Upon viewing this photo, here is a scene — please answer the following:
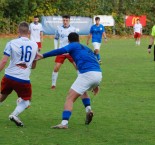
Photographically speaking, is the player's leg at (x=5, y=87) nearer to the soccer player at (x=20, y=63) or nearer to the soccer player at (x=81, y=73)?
the soccer player at (x=20, y=63)

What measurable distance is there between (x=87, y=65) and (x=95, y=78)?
270 mm

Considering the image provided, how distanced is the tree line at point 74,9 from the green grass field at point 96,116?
35.3 meters

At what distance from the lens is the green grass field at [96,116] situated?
9.86 metres

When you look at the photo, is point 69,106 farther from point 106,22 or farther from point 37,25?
point 106,22

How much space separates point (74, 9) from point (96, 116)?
47624 mm

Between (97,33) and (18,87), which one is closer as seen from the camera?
(18,87)

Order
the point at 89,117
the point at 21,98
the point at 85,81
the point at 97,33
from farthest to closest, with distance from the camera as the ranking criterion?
the point at 97,33, the point at 89,117, the point at 21,98, the point at 85,81

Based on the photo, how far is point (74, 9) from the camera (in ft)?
195

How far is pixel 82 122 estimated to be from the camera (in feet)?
38.1

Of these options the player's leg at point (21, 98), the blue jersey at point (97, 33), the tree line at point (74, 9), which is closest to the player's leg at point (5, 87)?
the player's leg at point (21, 98)

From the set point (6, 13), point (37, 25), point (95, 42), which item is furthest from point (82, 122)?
point (6, 13)

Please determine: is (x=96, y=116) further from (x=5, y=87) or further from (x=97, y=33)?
(x=97, y=33)

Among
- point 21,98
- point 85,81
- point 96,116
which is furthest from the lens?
point 96,116

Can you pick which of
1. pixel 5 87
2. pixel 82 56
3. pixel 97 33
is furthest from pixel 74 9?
pixel 82 56
